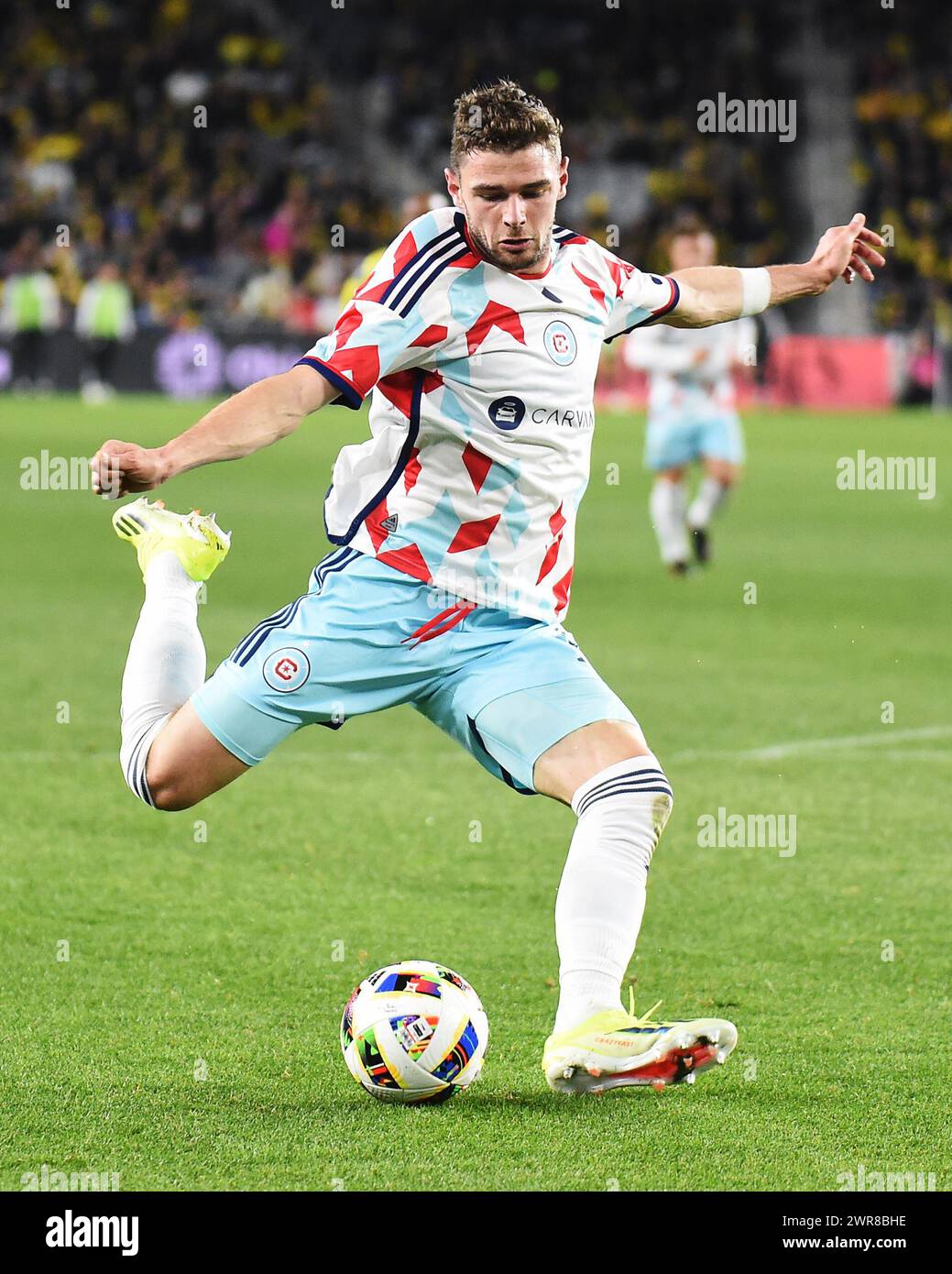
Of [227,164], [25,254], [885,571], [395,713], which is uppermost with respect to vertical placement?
[227,164]

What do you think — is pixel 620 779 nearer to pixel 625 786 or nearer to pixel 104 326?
pixel 625 786

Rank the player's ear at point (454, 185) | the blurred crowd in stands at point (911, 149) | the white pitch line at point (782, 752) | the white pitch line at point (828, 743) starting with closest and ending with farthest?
the player's ear at point (454, 185)
the white pitch line at point (782, 752)
the white pitch line at point (828, 743)
the blurred crowd in stands at point (911, 149)

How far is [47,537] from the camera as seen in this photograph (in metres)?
15.0

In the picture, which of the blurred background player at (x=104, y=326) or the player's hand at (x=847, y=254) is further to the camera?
the blurred background player at (x=104, y=326)

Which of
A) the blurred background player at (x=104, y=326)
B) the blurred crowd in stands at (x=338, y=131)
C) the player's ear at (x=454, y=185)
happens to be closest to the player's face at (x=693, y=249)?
the player's ear at (x=454, y=185)

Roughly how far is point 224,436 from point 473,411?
2.15 ft

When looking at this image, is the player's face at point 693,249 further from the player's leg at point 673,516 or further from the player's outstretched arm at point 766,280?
the player's outstretched arm at point 766,280

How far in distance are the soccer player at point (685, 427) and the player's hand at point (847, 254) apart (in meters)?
8.39

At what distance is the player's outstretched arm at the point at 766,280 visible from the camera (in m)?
4.95

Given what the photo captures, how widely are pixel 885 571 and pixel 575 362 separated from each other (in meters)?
10.0

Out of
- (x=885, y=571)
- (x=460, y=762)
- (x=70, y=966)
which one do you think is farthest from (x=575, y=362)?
(x=885, y=571)

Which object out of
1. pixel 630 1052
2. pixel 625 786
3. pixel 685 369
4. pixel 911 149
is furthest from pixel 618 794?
pixel 911 149

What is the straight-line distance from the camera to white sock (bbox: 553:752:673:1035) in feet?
13.6

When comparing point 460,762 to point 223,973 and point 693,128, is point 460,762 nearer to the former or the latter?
point 223,973
